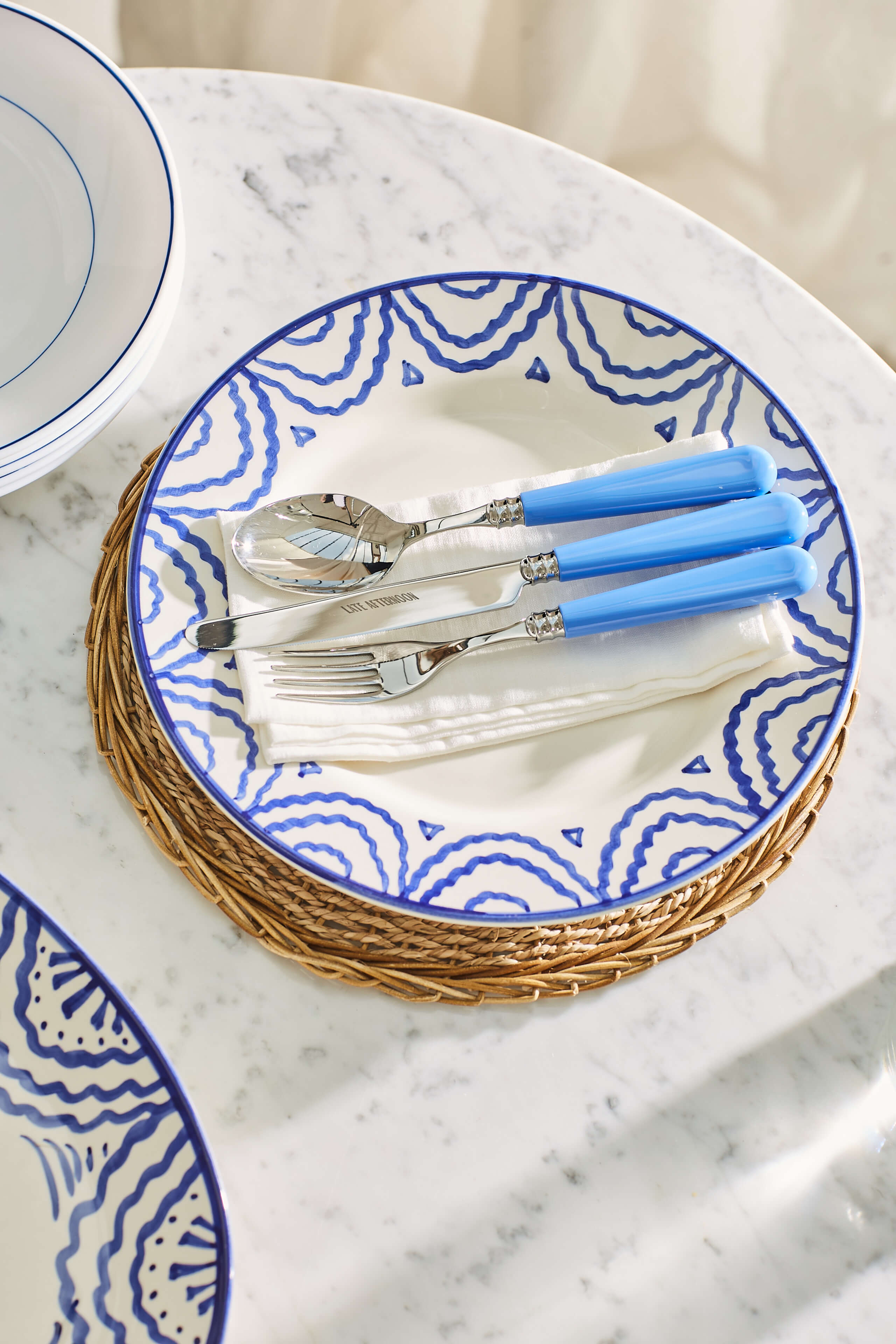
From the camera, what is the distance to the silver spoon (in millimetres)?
587

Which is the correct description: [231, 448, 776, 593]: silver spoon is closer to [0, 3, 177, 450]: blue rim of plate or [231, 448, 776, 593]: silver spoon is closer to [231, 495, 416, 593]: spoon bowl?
[231, 495, 416, 593]: spoon bowl

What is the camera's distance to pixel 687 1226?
21.0 inches

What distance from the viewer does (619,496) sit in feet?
1.94

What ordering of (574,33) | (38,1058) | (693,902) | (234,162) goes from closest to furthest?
(38,1058), (693,902), (234,162), (574,33)

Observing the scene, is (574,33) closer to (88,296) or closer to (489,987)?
(88,296)

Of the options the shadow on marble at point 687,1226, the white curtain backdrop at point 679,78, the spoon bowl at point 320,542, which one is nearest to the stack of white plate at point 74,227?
the spoon bowl at point 320,542

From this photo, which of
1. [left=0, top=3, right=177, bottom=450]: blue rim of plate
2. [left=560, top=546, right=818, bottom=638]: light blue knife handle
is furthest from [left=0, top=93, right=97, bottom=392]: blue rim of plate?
[left=560, top=546, right=818, bottom=638]: light blue knife handle

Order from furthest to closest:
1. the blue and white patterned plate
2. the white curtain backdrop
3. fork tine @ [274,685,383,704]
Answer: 1. the white curtain backdrop
2. fork tine @ [274,685,383,704]
3. the blue and white patterned plate

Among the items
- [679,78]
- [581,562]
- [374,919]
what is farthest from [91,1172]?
[679,78]

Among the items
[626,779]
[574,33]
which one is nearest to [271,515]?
[626,779]

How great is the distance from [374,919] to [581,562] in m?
0.23

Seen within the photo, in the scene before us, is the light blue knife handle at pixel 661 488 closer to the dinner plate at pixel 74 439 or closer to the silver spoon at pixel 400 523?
the silver spoon at pixel 400 523

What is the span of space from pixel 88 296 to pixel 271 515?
19 cm

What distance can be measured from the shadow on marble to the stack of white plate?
44cm
